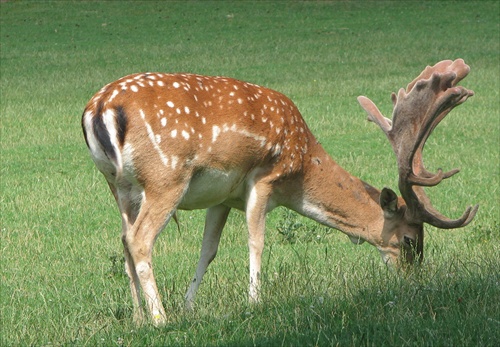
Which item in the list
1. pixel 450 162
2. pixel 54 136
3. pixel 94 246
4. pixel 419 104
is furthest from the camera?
pixel 54 136

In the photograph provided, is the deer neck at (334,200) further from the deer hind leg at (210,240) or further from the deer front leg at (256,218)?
the deer hind leg at (210,240)

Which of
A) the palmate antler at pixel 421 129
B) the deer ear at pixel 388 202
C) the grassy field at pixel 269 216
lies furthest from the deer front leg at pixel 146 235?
the palmate antler at pixel 421 129

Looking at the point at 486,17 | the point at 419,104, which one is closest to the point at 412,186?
the point at 419,104

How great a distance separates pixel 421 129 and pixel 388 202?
1.91 ft

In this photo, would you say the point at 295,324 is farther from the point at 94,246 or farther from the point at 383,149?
the point at 383,149

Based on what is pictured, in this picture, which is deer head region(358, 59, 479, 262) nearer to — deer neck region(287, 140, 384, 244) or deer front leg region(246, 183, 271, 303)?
deer neck region(287, 140, 384, 244)

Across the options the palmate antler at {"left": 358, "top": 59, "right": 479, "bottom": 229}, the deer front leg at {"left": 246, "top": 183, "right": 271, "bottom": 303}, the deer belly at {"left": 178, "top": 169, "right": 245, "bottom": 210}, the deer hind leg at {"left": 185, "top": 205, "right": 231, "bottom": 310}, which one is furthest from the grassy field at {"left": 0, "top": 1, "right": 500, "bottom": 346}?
the deer belly at {"left": 178, "top": 169, "right": 245, "bottom": 210}

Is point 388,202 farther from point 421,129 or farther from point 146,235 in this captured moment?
point 146,235

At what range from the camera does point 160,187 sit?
232 inches

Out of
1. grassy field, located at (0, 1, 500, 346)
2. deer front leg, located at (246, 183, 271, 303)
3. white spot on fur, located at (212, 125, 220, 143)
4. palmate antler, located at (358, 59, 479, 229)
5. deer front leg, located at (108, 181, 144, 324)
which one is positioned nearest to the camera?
grassy field, located at (0, 1, 500, 346)

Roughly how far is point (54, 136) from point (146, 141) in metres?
8.28

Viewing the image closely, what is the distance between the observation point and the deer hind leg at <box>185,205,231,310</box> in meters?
6.63

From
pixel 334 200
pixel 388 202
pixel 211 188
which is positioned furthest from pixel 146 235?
pixel 388 202

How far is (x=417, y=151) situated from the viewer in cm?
711
